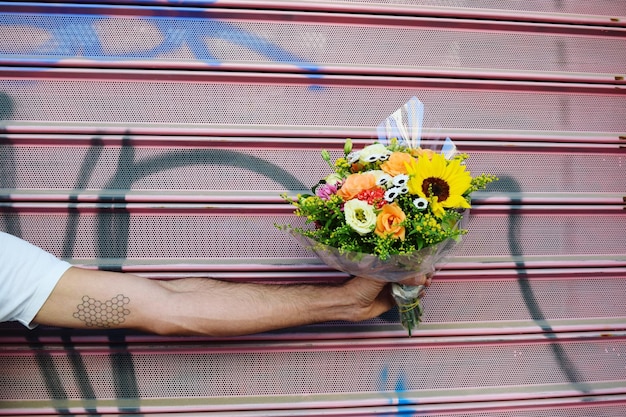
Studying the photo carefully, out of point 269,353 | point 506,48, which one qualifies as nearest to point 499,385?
point 269,353

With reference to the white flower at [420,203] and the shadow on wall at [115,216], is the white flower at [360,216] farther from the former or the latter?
the shadow on wall at [115,216]

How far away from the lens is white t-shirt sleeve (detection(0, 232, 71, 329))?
205cm

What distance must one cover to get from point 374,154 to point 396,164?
0.36ft

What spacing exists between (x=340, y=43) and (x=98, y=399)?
7.89ft

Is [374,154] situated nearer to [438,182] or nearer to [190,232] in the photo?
→ [438,182]

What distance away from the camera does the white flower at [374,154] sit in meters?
2.11

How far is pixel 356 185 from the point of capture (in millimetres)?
2000

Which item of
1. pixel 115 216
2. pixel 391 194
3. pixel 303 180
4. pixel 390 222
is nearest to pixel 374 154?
pixel 391 194

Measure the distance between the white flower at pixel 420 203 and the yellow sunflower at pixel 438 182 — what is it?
0.03 metres

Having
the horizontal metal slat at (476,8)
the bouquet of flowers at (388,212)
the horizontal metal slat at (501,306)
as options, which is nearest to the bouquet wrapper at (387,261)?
the bouquet of flowers at (388,212)

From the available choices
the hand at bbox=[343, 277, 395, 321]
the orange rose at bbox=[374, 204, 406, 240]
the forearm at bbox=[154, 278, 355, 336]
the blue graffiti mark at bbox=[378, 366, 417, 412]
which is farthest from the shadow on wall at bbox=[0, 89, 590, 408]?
the blue graffiti mark at bbox=[378, 366, 417, 412]

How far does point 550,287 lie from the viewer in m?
3.00

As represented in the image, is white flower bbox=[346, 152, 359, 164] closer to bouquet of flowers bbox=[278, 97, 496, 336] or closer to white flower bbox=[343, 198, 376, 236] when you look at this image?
bouquet of flowers bbox=[278, 97, 496, 336]

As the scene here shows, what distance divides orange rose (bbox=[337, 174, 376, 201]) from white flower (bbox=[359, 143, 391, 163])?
4.4 inches
